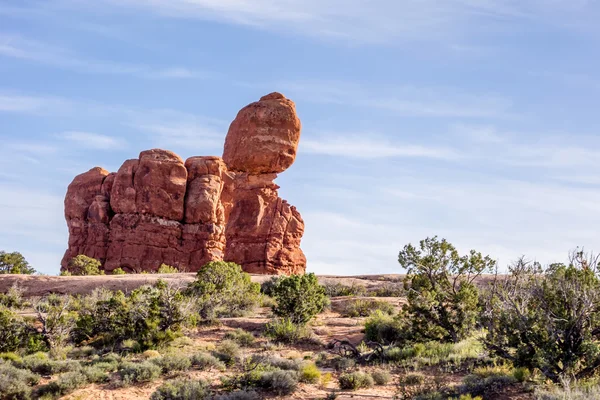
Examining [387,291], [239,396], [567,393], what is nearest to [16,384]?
[239,396]

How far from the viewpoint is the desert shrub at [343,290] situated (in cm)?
3577

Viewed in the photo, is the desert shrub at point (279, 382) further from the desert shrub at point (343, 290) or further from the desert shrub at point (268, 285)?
the desert shrub at point (343, 290)

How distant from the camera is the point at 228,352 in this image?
19.8 meters

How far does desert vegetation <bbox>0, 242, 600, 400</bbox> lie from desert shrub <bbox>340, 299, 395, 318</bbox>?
0.35ft

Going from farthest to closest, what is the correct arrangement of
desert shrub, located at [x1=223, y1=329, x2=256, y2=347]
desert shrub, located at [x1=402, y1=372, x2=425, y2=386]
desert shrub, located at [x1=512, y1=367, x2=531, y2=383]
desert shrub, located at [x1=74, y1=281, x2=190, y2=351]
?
desert shrub, located at [x1=223, y1=329, x2=256, y2=347], desert shrub, located at [x1=74, y1=281, x2=190, y2=351], desert shrub, located at [x1=402, y1=372, x2=425, y2=386], desert shrub, located at [x1=512, y1=367, x2=531, y2=383]

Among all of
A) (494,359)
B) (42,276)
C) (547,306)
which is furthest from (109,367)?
(42,276)

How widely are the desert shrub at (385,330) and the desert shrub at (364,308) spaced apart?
4600 millimetres

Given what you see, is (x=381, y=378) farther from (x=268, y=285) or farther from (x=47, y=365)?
(x=268, y=285)

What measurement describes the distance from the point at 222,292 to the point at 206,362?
29.0 feet

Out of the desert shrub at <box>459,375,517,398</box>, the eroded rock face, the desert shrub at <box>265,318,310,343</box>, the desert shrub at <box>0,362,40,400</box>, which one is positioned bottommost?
the desert shrub at <box>0,362,40,400</box>

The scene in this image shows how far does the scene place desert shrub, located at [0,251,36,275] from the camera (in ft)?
158

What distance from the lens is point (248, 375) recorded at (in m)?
16.2

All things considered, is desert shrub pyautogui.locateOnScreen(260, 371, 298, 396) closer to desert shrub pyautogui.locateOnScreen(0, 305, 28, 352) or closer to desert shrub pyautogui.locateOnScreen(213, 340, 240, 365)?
desert shrub pyautogui.locateOnScreen(213, 340, 240, 365)

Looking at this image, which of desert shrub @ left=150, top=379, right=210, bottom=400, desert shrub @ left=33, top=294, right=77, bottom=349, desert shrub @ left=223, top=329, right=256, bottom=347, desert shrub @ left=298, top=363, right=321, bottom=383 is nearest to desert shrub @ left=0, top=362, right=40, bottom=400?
desert shrub @ left=150, top=379, right=210, bottom=400
